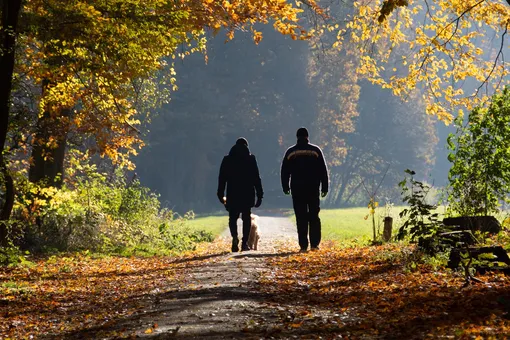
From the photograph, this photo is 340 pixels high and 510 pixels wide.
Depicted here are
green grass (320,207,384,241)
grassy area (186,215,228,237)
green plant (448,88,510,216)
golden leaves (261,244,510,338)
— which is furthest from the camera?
grassy area (186,215,228,237)

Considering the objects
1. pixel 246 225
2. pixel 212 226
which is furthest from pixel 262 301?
pixel 212 226

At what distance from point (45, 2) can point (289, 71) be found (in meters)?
54.9

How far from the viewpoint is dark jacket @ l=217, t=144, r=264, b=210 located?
14.1m

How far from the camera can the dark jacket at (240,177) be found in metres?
14.1

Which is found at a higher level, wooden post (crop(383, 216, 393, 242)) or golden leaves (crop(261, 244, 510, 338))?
wooden post (crop(383, 216, 393, 242))

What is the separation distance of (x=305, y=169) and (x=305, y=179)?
0.19 meters

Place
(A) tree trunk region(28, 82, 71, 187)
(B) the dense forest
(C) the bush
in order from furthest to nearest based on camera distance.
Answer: (B) the dense forest, (A) tree trunk region(28, 82, 71, 187), (C) the bush

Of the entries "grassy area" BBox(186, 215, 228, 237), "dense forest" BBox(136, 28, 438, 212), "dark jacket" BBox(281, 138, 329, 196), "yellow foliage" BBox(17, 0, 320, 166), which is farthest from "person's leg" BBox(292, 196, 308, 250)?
"dense forest" BBox(136, 28, 438, 212)

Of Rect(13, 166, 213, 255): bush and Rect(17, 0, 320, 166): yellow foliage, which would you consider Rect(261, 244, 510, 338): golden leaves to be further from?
Rect(13, 166, 213, 255): bush

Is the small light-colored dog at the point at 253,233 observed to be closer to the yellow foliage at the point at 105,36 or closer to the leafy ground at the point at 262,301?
the yellow foliage at the point at 105,36

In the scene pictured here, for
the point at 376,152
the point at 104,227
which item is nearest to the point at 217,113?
the point at 376,152

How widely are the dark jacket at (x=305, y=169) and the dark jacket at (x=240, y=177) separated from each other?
3.23 feet

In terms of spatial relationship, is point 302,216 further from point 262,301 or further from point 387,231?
point 262,301

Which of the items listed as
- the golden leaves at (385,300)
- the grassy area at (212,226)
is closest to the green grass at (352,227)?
the golden leaves at (385,300)
